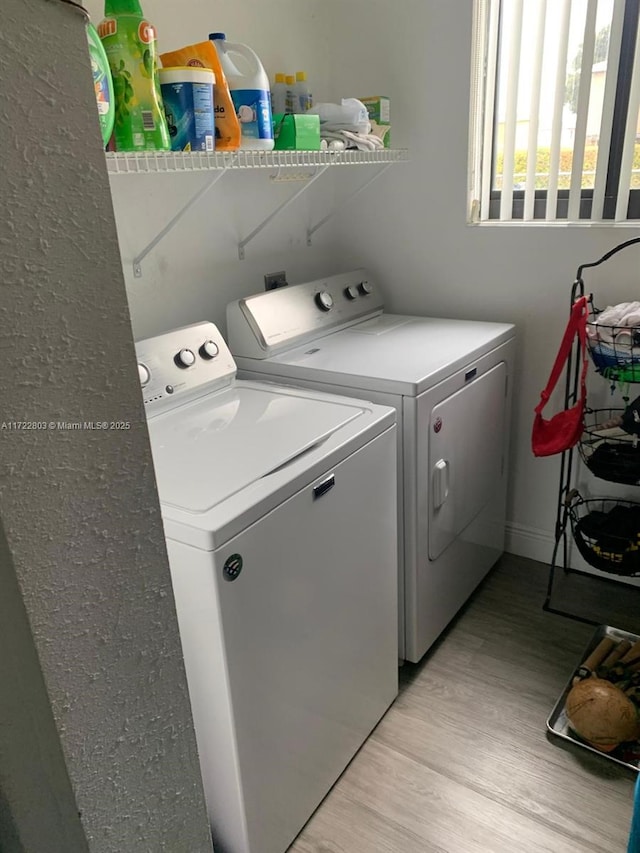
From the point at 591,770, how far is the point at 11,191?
1825 mm

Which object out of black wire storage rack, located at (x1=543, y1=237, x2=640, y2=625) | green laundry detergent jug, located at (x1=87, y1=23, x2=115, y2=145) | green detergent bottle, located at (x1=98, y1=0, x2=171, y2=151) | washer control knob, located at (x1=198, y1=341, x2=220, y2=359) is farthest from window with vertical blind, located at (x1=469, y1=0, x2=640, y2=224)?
green laundry detergent jug, located at (x1=87, y1=23, x2=115, y2=145)

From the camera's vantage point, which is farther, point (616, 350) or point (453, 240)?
point (453, 240)

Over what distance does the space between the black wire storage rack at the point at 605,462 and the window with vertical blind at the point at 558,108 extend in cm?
24

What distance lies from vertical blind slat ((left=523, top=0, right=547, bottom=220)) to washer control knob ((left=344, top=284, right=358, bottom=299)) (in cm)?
64

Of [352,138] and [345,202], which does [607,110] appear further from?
[345,202]

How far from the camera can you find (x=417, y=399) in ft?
5.43

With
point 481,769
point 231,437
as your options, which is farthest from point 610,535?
point 231,437

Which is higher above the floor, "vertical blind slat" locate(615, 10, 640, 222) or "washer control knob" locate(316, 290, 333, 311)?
"vertical blind slat" locate(615, 10, 640, 222)

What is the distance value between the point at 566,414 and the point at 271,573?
1.15 metres

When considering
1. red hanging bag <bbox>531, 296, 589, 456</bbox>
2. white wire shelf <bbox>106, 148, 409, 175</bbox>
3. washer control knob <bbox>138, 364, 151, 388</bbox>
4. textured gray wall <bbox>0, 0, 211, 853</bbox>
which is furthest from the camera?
red hanging bag <bbox>531, 296, 589, 456</bbox>

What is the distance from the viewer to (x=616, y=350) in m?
1.80

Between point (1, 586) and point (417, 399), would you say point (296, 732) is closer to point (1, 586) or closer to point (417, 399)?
point (417, 399)

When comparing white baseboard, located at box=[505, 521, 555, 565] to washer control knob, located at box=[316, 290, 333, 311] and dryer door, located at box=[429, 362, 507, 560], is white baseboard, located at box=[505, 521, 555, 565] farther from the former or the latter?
washer control knob, located at box=[316, 290, 333, 311]

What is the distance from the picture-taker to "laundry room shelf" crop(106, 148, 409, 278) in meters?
1.35
